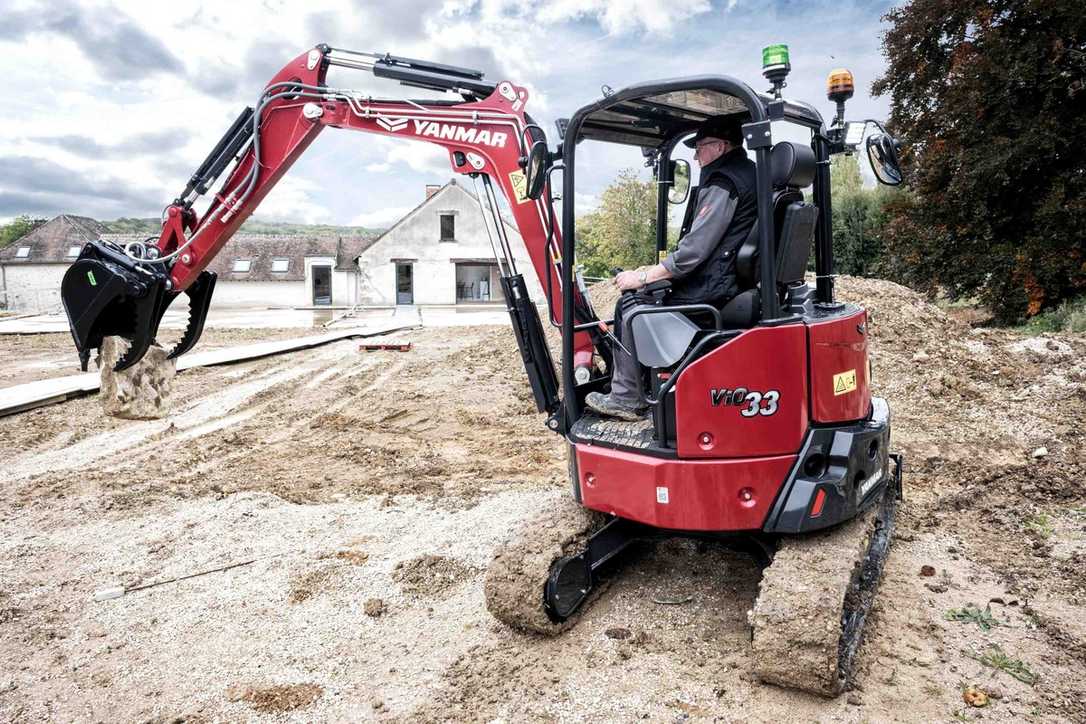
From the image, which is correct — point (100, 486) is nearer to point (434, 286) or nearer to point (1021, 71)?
point (1021, 71)

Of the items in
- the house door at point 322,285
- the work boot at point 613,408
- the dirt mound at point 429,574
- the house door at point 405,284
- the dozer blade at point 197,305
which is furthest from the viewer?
the house door at point 322,285

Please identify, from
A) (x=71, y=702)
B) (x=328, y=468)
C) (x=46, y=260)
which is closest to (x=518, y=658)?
(x=71, y=702)

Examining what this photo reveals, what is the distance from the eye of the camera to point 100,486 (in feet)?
20.4

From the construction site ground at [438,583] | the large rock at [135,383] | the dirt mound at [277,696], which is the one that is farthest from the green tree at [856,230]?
the dirt mound at [277,696]

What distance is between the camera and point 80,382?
33.2ft

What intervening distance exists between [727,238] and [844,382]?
2.77 feet

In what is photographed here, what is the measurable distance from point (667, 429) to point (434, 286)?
33.0 metres

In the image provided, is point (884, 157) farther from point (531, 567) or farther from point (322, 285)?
point (322, 285)

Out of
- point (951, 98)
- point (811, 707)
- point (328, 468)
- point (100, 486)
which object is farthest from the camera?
point (951, 98)

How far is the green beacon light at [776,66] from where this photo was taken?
3.38 m

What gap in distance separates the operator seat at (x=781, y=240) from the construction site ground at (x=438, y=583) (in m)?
1.50

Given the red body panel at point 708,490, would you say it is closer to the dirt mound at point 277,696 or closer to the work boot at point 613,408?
the work boot at point 613,408

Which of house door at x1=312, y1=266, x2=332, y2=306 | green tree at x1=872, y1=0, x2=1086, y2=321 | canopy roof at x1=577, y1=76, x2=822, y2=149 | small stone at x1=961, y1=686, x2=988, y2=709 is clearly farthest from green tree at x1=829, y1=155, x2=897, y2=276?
house door at x1=312, y1=266, x2=332, y2=306

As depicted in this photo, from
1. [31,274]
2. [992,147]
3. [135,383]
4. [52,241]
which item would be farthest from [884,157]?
[52,241]
